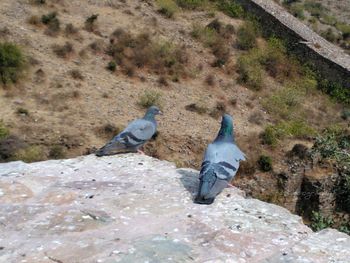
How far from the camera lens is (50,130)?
15242mm

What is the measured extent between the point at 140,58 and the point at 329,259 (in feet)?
49.3

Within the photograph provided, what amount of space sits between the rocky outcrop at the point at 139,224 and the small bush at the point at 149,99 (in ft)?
30.2

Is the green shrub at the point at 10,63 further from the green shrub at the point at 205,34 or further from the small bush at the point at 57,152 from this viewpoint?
the green shrub at the point at 205,34

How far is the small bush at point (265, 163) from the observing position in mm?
16344

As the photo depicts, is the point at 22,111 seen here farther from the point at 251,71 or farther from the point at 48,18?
the point at 251,71

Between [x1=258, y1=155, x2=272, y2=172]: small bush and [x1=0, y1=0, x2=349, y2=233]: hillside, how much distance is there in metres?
0.06

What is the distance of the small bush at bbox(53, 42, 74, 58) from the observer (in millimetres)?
19422

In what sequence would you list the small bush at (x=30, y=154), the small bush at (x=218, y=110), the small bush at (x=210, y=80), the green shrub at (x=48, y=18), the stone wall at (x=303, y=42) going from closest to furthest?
the small bush at (x=30, y=154)
the small bush at (x=218, y=110)
the small bush at (x=210, y=80)
the green shrub at (x=48, y=18)
the stone wall at (x=303, y=42)

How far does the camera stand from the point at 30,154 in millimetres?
13820

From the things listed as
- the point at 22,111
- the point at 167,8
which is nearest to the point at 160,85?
the point at 22,111

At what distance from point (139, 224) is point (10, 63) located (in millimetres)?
12170

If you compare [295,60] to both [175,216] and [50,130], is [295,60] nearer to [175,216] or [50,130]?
[50,130]

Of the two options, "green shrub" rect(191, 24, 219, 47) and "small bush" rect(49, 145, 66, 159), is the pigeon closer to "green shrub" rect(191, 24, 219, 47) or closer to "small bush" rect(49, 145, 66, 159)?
"small bush" rect(49, 145, 66, 159)

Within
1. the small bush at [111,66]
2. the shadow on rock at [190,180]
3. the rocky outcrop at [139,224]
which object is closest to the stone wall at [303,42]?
the small bush at [111,66]
